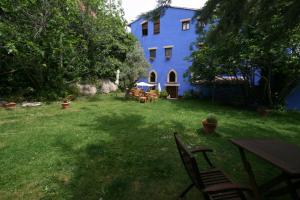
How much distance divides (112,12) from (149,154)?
1439 centimetres

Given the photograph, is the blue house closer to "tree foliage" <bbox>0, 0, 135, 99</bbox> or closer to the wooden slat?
"tree foliage" <bbox>0, 0, 135, 99</bbox>

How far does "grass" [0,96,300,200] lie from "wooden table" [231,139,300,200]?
37.3 inches

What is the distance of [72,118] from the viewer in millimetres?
9031

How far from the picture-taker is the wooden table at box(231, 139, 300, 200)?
2.39 meters

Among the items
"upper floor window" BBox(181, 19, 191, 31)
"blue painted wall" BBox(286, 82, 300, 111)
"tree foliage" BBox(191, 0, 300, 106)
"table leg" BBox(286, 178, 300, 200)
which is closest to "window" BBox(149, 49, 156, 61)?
"upper floor window" BBox(181, 19, 191, 31)

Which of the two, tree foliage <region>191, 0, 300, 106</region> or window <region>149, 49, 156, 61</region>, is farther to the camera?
window <region>149, 49, 156, 61</region>

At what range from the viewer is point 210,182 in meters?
3.00

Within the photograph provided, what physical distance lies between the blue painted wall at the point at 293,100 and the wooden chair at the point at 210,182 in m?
15.3

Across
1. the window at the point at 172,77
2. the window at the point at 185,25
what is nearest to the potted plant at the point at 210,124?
the window at the point at 172,77

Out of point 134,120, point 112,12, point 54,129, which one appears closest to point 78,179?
point 54,129

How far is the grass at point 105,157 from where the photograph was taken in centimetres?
360

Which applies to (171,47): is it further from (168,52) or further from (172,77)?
(172,77)

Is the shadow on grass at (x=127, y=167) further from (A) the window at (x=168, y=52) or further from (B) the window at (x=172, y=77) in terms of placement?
(A) the window at (x=168, y=52)

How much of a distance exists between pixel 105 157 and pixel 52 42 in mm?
11045
